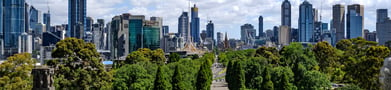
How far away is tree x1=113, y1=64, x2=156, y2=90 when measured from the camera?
35581 mm

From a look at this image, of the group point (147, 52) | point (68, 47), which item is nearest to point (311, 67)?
point (147, 52)

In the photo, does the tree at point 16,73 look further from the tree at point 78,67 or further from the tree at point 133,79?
the tree at point 133,79

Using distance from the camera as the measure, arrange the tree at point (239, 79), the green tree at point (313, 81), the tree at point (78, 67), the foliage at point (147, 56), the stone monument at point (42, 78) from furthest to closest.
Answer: the foliage at point (147, 56) < the tree at point (239, 79) < the green tree at point (313, 81) < the stone monument at point (42, 78) < the tree at point (78, 67)

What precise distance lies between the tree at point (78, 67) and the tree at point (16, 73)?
1.96 metres

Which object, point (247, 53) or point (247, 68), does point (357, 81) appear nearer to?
point (247, 68)

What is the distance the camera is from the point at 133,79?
3675cm

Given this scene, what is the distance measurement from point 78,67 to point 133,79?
317 inches

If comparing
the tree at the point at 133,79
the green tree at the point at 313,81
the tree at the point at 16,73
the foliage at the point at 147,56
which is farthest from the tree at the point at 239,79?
the tree at the point at 16,73

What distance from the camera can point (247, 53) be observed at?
102312 millimetres

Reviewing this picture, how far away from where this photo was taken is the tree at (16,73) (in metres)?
28.8

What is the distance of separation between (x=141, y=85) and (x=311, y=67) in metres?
26.2

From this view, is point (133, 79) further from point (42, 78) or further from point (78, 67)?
point (78, 67)

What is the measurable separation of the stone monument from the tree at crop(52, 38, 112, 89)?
103 centimetres

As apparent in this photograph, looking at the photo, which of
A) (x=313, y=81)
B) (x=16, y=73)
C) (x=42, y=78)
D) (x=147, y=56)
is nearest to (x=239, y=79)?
(x=313, y=81)
